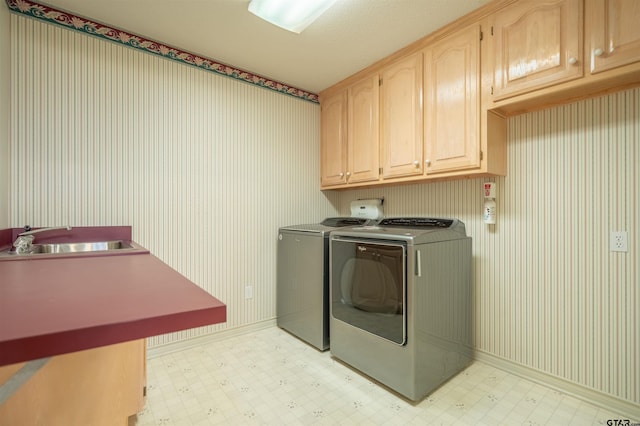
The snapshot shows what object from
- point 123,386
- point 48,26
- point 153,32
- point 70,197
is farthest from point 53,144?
point 123,386

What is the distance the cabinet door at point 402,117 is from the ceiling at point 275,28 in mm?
177

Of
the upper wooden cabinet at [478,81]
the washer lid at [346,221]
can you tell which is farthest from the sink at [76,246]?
the upper wooden cabinet at [478,81]

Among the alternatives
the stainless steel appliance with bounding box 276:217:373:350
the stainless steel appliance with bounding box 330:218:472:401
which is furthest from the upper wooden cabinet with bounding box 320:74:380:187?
the stainless steel appliance with bounding box 330:218:472:401

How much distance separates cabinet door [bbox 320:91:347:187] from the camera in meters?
2.71

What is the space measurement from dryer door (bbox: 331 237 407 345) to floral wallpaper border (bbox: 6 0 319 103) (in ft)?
5.31

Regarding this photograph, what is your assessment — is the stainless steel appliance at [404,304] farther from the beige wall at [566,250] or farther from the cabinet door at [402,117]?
the cabinet door at [402,117]

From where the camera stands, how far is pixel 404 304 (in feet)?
5.29

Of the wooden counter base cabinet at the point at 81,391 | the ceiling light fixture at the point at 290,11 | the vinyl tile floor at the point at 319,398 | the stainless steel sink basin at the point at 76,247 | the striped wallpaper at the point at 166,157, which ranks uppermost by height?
the ceiling light fixture at the point at 290,11

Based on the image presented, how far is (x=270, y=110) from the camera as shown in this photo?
270 cm

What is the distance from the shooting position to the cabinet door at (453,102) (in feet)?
5.81

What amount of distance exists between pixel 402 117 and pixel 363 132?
0.40 metres

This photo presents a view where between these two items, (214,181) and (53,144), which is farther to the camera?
(214,181)

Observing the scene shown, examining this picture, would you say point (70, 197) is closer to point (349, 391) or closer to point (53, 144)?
point (53, 144)

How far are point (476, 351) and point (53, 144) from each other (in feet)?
10.1
